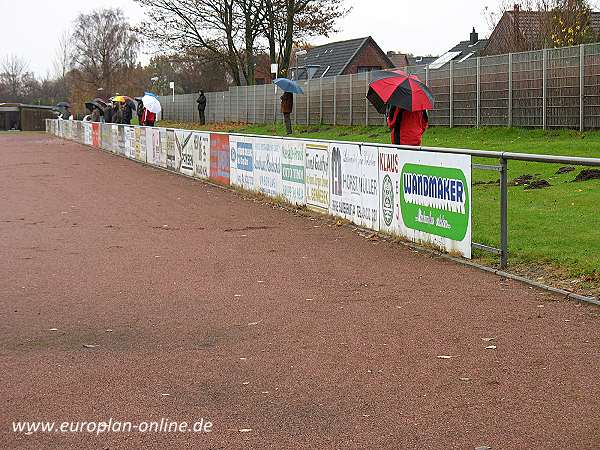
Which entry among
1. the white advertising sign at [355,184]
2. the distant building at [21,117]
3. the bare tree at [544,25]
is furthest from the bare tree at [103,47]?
the white advertising sign at [355,184]

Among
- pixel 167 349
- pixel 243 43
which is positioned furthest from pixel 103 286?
pixel 243 43

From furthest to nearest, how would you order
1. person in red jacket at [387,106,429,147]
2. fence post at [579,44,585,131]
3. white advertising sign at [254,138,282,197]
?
fence post at [579,44,585,131], white advertising sign at [254,138,282,197], person in red jacket at [387,106,429,147]

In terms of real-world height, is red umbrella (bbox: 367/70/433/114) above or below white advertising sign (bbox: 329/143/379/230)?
above

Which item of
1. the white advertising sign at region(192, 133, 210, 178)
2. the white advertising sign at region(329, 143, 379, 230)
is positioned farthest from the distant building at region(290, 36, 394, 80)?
the white advertising sign at region(329, 143, 379, 230)

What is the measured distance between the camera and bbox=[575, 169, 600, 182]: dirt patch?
17109 millimetres

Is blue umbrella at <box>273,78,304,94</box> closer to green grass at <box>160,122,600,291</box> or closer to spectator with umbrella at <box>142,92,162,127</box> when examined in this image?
spectator with umbrella at <box>142,92,162,127</box>

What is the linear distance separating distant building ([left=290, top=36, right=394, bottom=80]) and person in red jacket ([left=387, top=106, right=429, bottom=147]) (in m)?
61.0

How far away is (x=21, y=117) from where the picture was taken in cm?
10425

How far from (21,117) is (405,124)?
92.6 m

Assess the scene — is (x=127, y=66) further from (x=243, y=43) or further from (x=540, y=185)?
(x=540, y=185)

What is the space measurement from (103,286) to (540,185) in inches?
352

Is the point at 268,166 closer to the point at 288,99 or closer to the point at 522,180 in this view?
the point at 522,180

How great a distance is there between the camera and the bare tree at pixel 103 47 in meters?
121

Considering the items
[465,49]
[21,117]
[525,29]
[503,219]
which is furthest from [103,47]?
[503,219]
